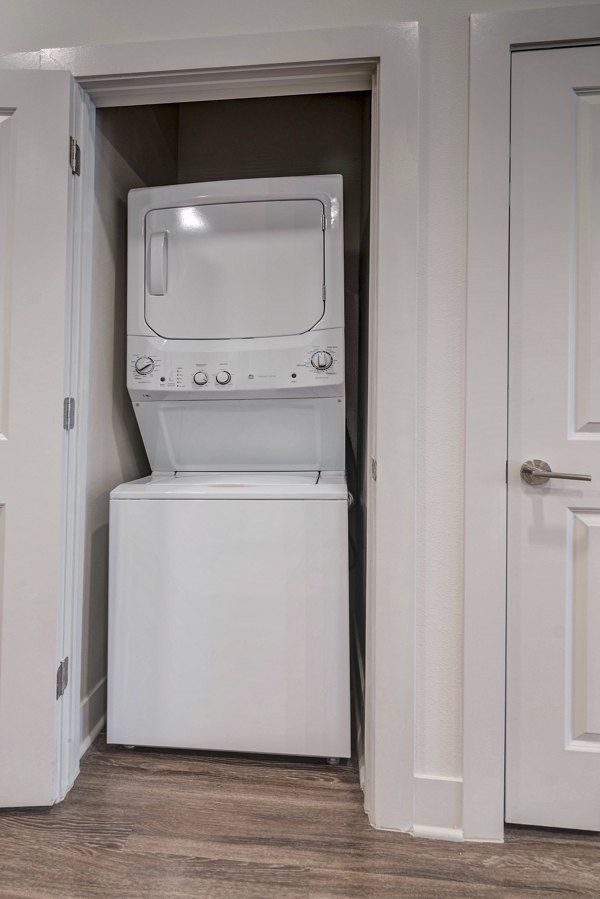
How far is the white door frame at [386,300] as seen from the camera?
1.31 metres

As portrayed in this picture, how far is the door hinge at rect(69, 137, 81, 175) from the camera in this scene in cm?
145

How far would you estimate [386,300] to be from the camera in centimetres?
133

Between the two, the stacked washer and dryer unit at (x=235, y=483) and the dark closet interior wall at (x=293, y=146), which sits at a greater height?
the dark closet interior wall at (x=293, y=146)

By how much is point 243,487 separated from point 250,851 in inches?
36.2

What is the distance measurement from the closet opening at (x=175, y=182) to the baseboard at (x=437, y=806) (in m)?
0.26

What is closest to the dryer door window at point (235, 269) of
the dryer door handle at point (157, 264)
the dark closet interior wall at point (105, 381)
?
the dryer door handle at point (157, 264)

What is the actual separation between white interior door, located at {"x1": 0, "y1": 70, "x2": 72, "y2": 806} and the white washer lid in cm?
28

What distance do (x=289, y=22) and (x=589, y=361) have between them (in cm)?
114

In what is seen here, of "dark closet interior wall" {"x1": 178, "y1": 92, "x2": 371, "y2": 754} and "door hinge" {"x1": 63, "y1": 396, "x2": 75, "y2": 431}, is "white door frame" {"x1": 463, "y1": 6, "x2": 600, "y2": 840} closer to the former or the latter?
"dark closet interior wall" {"x1": 178, "y1": 92, "x2": 371, "y2": 754}

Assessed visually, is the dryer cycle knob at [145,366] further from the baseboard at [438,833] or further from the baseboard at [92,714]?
the baseboard at [438,833]

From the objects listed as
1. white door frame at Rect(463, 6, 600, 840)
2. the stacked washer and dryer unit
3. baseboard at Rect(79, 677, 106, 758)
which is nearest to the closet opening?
baseboard at Rect(79, 677, 106, 758)

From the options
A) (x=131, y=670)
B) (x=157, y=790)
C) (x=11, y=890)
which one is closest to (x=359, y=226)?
(x=131, y=670)

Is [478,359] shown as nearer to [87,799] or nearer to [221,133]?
[87,799]

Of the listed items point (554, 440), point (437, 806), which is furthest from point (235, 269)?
point (437, 806)
